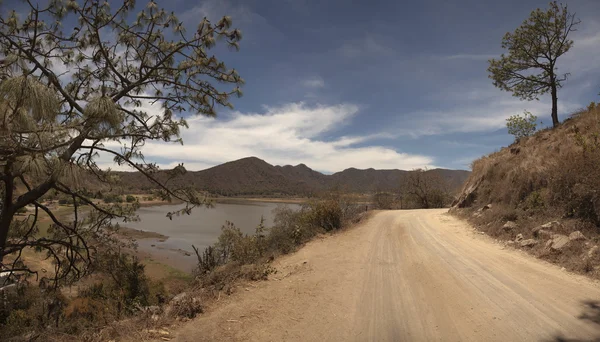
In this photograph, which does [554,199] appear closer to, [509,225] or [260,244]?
[509,225]

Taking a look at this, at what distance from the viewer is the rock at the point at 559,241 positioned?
6891mm

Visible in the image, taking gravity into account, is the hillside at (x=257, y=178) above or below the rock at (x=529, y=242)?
above

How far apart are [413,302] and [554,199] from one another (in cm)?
647

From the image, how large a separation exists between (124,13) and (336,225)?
10982 mm

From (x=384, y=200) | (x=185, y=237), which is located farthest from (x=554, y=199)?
(x=185, y=237)

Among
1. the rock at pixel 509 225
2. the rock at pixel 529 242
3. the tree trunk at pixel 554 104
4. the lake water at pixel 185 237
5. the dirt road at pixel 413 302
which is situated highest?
the tree trunk at pixel 554 104

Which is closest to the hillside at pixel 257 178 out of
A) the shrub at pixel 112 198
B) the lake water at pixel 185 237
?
the lake water at pixel 185 237

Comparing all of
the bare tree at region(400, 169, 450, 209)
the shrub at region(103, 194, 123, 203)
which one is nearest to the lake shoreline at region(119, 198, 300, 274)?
the shrub at region(103, 194, 123, 203)

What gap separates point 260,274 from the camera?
23.6ft

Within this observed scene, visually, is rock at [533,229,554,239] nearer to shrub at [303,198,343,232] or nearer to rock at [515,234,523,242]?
rock at [515,234,523,242]

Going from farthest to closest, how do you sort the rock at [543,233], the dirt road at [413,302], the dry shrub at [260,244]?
1. the rock at [543,233]
2. the dry shrub at [260,244]
3. the dirt road at [413,302]

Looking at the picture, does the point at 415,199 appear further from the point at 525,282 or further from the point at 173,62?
the point at 173,62

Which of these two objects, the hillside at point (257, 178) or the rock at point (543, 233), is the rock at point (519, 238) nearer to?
the rock at point (543, 233)

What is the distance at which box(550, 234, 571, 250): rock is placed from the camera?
→ 6891 mm
